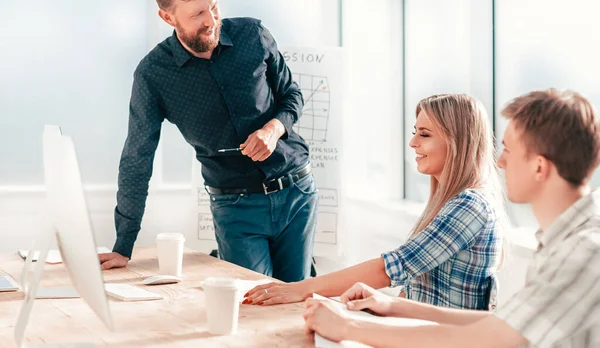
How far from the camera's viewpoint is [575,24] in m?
3.03

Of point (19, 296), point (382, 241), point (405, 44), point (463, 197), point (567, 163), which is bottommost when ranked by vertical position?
point (382, 241)

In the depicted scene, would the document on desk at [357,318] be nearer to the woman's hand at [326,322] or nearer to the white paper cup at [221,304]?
the woman's hand at [326,322]

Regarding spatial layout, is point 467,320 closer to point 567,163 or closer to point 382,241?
point 567,163

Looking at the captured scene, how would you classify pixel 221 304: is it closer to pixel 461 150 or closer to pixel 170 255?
pixel 170 255

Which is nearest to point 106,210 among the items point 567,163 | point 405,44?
point 405,44

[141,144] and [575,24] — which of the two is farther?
[575,24]

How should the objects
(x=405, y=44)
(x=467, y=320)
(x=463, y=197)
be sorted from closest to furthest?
(x=467, y=320) < (x=463, y=197) < (x=405, y=44)

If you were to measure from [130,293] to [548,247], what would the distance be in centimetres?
104

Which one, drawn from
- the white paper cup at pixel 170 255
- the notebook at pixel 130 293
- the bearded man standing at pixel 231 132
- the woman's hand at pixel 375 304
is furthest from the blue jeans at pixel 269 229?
the woman's hand at pixel 375 304

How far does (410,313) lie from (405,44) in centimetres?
297

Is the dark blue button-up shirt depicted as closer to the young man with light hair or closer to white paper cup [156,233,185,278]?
white paper cup [156,233,185,278]

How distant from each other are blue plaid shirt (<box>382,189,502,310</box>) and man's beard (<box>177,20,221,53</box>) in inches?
44.2

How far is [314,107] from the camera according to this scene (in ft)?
13.3

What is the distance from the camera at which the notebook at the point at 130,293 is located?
1.81 metres
